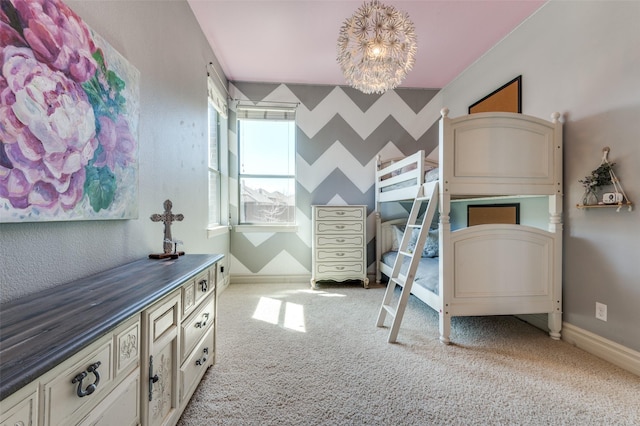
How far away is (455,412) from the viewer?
128 cm

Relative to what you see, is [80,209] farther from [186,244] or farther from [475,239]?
[475,239]

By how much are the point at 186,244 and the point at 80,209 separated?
1.12m

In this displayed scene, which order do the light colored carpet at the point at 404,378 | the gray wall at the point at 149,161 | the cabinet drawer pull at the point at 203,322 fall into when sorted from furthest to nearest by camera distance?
1. the cabinet drawer pull at the point at 203,322
2. the light colored carpet at the point at 404,378
3. the gray wall at the point at 149,161

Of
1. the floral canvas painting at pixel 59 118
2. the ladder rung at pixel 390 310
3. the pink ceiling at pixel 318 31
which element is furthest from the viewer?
the pink ceiling at pixel 318 31

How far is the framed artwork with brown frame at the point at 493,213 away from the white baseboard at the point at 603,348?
0.95 metres

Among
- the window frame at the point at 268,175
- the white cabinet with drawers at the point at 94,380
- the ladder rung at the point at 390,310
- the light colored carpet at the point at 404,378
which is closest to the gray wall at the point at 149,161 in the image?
the white cabinet with drawers at the point at 94,380

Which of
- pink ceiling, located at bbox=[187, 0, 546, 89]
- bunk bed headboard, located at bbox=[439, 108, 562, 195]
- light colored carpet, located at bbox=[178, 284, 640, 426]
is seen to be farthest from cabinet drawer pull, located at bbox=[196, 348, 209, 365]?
pink ceiling, located at bbox=[187, 0, 546, 89]

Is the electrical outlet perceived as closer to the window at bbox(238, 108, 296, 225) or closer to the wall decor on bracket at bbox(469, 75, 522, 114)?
the wall decor on bracket at bbox(469, 75, 522, 114)

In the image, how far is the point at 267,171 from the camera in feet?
11.8

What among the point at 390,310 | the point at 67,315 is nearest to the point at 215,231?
the point at 390,310

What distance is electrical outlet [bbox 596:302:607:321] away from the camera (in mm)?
1733

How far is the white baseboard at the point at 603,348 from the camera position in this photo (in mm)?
1571

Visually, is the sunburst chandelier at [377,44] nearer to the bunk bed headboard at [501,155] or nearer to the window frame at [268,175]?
the bunk bed headboard at [501,155]

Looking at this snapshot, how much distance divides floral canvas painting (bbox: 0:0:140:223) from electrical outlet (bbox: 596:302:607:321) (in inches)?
118
